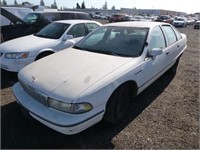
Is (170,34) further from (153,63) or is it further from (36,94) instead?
(36,94)

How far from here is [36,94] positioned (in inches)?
108

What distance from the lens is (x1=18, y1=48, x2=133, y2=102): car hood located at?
2.55 metres

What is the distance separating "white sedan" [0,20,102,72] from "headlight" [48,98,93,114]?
114 inches

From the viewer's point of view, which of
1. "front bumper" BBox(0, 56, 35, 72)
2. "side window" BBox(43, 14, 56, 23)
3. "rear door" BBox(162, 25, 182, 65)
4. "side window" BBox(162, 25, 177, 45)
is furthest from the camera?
"side window" BBox(43, 14, 56, 23)

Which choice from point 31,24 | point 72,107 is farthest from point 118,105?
point 31,24

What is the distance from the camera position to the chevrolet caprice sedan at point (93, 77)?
2.48 metres

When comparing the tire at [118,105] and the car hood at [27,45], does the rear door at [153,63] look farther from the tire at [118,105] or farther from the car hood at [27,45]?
the car hood at [27,45]

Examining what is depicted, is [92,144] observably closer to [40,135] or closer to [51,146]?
[51,146]

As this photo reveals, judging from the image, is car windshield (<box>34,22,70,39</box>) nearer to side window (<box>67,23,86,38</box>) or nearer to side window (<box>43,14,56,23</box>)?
side window (<box>67,23,86,38</box>)

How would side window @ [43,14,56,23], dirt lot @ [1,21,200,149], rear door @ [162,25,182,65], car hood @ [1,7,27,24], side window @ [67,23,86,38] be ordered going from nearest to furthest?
dirt lot @ [1,21,200,149] < rear door @ [162,25,182,65] < side window @ [67,23,86,38] < side window @ [43,14,56,23] < car hood @ [1,7,27,24]

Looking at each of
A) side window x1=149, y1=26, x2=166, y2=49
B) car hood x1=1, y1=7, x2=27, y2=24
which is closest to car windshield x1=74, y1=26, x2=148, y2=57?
side window x1=149, y1=26, x2=166, y2=49

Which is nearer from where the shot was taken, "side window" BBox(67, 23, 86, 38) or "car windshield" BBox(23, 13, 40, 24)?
"side window" BBox(67, 23, 86, 38)

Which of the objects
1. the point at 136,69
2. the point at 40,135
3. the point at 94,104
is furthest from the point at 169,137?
the point at 40,135

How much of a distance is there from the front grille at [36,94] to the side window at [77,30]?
11.5 ft
